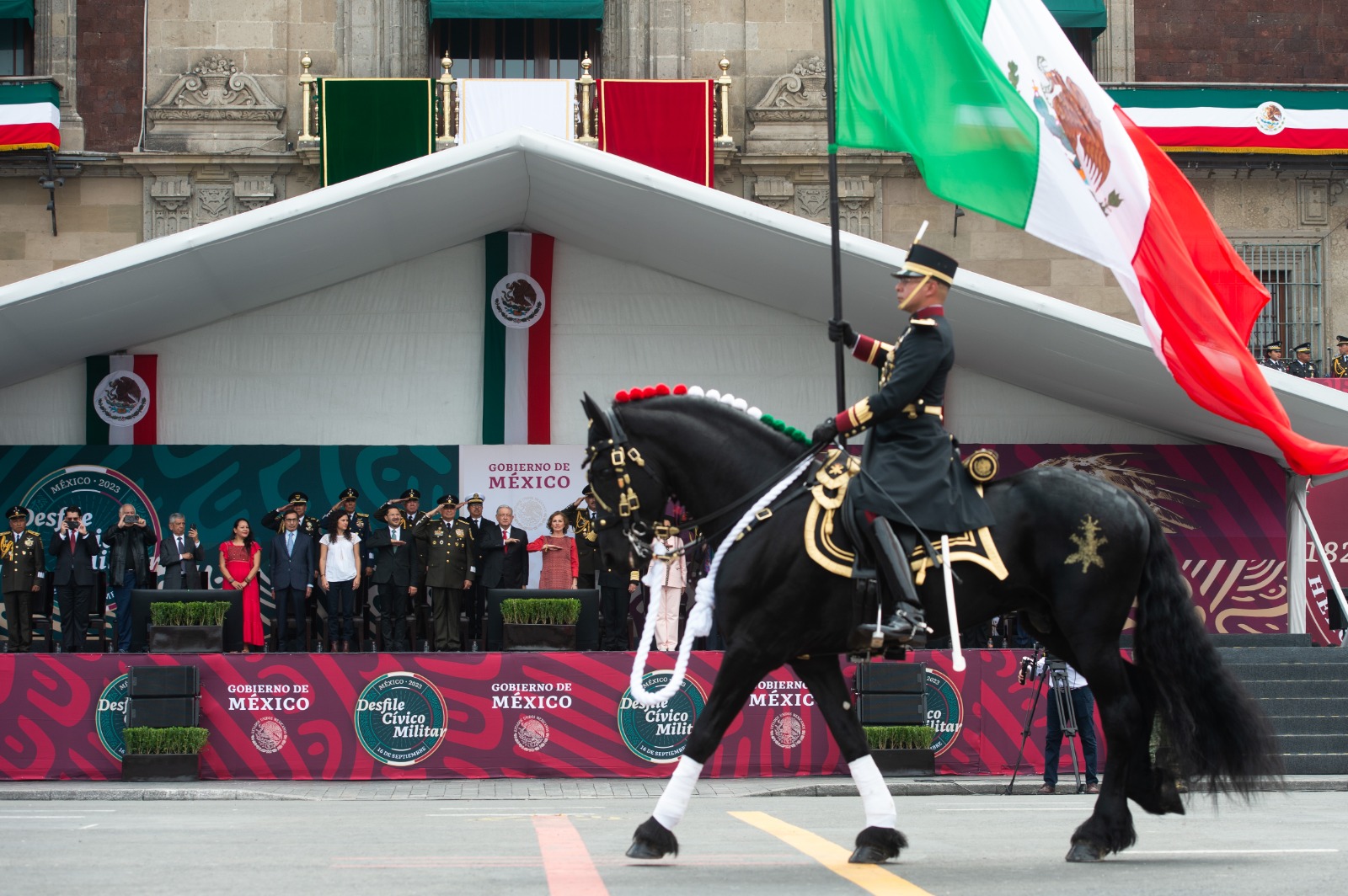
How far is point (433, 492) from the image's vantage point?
78.4ft

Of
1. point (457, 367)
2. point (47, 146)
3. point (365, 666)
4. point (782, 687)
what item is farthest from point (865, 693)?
point (47, 146)

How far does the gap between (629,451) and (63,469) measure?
17223 millimetres

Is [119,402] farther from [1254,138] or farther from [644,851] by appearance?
[1254,138]

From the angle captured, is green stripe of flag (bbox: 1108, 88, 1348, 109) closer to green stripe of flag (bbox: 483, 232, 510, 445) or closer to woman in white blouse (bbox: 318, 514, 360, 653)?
green stripe of flag (bbox: 483, 232, 510, 445)

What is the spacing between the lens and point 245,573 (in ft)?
68.4

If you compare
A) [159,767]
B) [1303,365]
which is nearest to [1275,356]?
[1303,365]

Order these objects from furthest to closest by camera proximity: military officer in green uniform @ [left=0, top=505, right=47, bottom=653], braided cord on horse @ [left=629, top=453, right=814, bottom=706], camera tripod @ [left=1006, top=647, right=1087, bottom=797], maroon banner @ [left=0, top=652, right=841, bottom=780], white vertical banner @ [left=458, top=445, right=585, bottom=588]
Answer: white vertical banner @ [left=458, top=445, right=585, bottom=588], military officer in green uniform @ [left=0, top=505, right=47, bottom=653], maroon banner @ [left=0, top=652, right=841, bottom=780], camera tripod @ [left=1006, top=647, right=1087, bottom=797], braided cord on horse @ [left=629, top=453, right=814, bottom=706]

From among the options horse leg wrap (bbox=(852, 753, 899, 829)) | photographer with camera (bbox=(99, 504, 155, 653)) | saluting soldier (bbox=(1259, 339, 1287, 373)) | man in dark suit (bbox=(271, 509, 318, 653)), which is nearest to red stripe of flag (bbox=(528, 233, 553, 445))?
man in dark suit (bbox=(271, 509, 318, 653))

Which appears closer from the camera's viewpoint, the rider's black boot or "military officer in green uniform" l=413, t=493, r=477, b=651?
the rider's black boot

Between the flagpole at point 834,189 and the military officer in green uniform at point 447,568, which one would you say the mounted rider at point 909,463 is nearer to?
the flagpole at point 834,189

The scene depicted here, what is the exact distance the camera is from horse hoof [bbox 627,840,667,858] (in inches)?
312

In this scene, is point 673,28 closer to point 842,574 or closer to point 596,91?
point 596,91

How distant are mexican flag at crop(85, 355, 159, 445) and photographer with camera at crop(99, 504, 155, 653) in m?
2.55

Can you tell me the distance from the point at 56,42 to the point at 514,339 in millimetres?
11076
